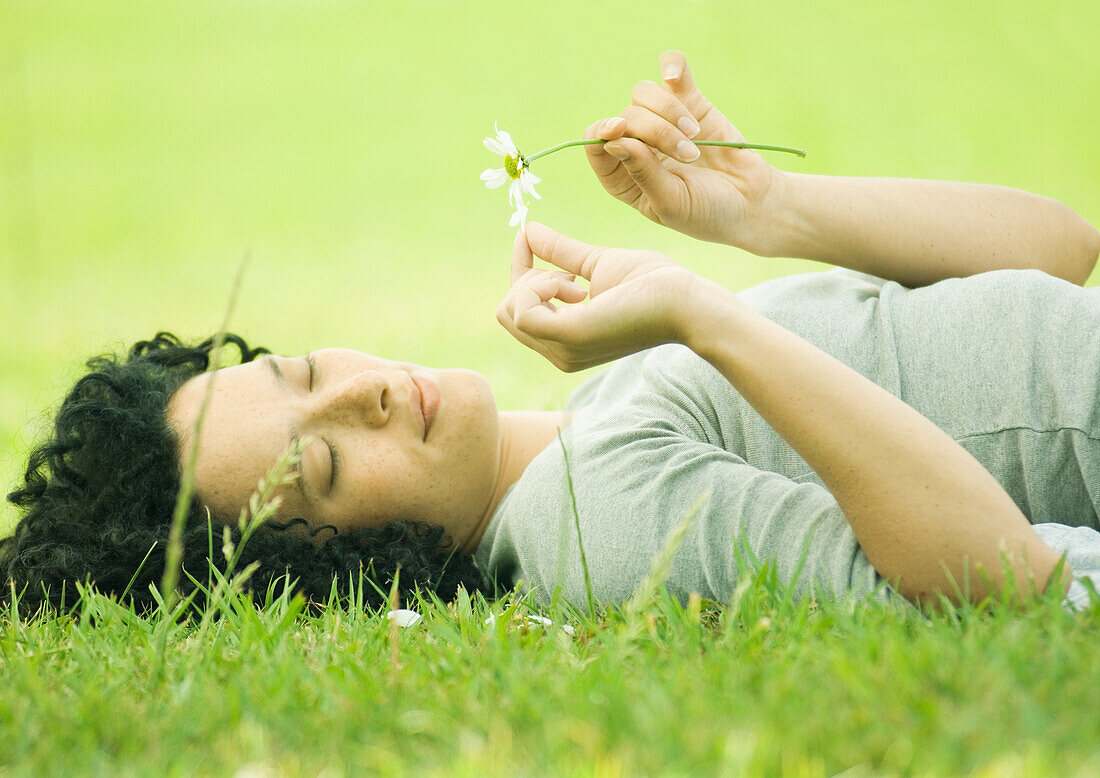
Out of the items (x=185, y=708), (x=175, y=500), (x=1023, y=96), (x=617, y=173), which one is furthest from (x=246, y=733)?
(x=1023, y=96)

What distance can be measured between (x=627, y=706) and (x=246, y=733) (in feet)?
1.69

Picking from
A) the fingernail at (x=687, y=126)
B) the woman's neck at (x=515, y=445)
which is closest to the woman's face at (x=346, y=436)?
the woman's neck at (x=515, y=445)

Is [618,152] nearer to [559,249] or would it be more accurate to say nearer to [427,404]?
[559,249]

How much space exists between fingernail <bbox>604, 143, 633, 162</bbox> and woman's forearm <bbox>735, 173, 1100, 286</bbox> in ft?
1.78

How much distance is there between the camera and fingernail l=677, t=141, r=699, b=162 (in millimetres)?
2543

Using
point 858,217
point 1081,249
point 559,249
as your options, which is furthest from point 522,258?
point 1081,249

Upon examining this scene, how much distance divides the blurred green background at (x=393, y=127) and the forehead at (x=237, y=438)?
20.5ft

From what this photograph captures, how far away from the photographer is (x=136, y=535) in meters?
2.71

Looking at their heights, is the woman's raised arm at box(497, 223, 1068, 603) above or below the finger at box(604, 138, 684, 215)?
below

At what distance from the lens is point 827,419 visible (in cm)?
204

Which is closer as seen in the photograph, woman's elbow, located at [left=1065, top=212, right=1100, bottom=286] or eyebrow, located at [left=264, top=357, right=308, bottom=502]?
eyebrow, located at [left=264, top=357, right=308, bottom=502]

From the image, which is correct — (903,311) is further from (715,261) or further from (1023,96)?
(1023,96)

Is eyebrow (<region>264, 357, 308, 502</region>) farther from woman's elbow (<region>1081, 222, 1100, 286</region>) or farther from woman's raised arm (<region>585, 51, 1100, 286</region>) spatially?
woman's elbow (<region>1081, 222, 1100, 286</region>)

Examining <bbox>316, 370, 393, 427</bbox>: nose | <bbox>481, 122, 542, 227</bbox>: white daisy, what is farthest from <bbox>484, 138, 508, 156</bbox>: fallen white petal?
<bbox>316, 370, 393, 427</bbox>: nose
